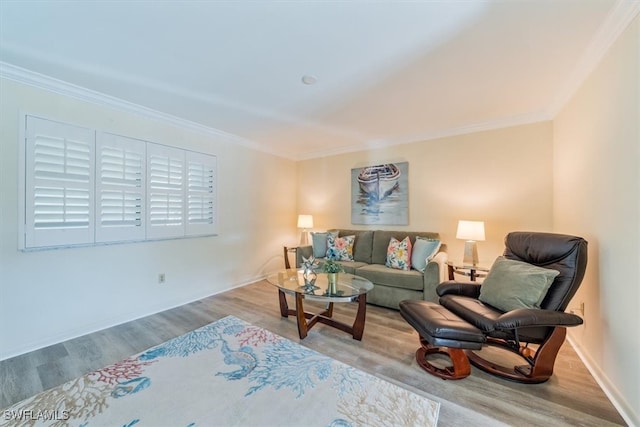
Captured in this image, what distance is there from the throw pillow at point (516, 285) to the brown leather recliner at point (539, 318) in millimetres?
83

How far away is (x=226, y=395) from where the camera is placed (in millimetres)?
1685

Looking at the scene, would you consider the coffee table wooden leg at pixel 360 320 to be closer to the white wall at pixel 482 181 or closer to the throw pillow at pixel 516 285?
Result: the throw pillow at pixel 516 285

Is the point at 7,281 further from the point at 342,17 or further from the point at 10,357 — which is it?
the point at 342,17

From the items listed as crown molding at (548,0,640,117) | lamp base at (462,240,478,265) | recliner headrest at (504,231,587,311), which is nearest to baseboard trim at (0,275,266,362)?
lamp base at (462,240,478,265)

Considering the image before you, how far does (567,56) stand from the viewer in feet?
6.58

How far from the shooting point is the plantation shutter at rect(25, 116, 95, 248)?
223 cm

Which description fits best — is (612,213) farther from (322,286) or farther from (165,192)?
(165,192)

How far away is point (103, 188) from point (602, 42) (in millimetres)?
4447

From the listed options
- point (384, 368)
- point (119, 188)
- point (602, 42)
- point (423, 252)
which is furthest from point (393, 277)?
point (119, 188)

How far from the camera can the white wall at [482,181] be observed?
3090mm

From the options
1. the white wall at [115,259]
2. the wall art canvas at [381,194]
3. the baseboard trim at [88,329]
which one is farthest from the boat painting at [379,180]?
the baseboard trim at [88,329]

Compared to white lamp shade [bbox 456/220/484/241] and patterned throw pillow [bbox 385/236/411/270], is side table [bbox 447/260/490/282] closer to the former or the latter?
white lamp shade [bbox 456/220/484/241]

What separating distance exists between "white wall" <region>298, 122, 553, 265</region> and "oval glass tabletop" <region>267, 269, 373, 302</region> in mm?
1692

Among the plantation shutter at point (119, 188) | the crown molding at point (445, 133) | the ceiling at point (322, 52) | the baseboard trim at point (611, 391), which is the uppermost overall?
the ceiling at point (322, 52)
